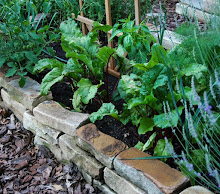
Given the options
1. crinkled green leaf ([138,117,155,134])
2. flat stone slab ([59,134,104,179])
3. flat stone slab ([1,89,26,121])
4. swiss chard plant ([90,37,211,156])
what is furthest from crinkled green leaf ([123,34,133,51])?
flat stone slab ([1,89,26,121])

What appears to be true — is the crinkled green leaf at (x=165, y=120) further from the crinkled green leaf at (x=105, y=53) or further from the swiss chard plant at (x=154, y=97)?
the crinkled green leaf at (x=105, y=53)

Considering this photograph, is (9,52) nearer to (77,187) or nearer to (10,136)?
(10,136)

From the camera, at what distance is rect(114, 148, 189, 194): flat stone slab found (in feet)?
5.70

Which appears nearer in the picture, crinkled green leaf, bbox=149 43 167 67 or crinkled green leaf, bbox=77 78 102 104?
crinkled green leaf, bbox=149 43 167 67

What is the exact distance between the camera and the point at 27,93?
2.74 m

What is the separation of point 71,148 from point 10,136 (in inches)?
34.9

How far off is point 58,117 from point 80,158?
0.37m

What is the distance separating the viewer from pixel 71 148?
2.40 metres

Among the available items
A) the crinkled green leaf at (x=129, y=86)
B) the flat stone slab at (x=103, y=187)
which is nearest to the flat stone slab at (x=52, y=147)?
the flat stone slab at (x=103, y=187)

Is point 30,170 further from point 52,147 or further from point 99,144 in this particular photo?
point 99,144

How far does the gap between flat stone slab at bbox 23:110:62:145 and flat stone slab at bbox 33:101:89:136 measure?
0.19ft

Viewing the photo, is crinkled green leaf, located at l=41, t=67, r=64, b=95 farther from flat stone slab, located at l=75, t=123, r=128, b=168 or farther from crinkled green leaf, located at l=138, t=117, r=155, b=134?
crinkled green leaf, located at l=138, t=117, r=155, b=134

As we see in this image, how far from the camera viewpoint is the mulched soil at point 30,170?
2418 mm

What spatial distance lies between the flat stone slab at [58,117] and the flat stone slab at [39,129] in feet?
0.19
